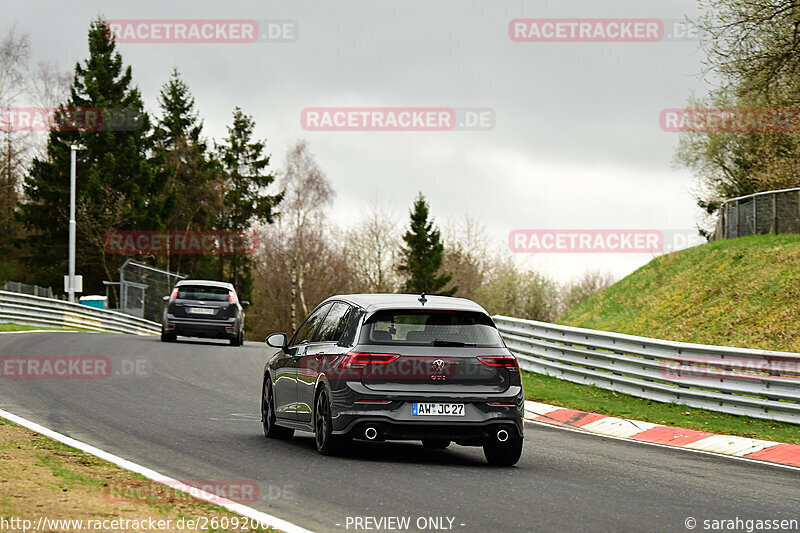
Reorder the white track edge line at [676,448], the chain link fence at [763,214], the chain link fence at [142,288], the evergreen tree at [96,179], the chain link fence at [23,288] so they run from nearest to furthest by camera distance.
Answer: the white track edge line at [676,448]
the chain link fence at [763,214]
the chain link fence at [23,288]
the chain link fence at [142,288]
the evergreen tree at [96,179]

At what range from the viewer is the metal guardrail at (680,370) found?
15031mm

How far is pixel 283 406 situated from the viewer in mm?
11500

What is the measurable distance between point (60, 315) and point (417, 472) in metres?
31.7

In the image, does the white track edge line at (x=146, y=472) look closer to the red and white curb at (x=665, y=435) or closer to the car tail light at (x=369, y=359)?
the car tail light at (x=369, y=359)

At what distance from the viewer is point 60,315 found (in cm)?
3862

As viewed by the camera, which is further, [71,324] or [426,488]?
[71,324]

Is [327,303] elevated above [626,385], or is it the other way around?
[327,303]

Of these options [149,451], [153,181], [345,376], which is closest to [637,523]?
[345,376]

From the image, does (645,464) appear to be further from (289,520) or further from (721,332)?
(721,332)

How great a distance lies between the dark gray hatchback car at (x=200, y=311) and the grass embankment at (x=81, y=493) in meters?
18.5

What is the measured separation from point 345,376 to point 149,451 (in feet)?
6.47

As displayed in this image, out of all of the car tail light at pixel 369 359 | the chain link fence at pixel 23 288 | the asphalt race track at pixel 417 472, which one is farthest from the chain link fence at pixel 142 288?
the car tail light at pixel 369 359

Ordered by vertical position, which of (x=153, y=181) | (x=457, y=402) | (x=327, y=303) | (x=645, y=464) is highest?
(x=153, y=181)
